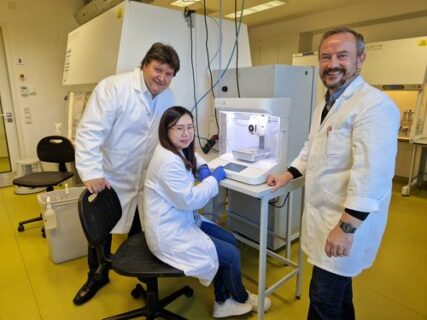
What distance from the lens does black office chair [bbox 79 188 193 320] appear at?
4.34ft

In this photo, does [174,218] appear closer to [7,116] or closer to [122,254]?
[122,254]

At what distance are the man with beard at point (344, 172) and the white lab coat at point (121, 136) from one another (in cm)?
97

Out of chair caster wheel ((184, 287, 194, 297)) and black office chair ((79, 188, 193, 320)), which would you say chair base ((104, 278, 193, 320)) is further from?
chair caster wheel ((184, 287, 194, 297))

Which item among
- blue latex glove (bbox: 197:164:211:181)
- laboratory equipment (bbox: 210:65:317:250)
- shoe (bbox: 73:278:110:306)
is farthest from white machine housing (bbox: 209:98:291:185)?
shoe (bbox: 73:278:110:306)

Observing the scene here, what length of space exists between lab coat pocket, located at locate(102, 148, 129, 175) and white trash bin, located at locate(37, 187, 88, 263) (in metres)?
0.57

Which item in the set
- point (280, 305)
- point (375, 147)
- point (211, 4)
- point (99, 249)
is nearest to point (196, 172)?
point (99, 249)

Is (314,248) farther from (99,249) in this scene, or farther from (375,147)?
(99,249)

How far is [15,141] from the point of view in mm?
4078

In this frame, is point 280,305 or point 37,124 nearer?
point 280,305

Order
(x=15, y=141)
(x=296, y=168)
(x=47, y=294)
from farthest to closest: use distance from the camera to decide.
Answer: (x=15, y=141), (x=47, y=294), (x=296, y=168)

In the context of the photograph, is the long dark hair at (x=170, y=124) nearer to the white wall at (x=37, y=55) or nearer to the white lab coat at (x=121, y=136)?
the white lab coat at (x=121, y=136)

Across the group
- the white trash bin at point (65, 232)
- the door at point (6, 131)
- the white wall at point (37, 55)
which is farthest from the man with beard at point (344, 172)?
the door at point (6, 131)

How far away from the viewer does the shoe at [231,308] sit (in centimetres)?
164

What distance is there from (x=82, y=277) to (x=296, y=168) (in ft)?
5.53
